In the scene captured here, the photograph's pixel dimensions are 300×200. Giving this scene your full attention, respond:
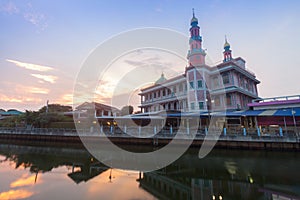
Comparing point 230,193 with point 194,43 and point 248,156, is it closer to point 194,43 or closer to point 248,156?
point 248,156

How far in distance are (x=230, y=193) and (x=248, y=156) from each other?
5.81 m

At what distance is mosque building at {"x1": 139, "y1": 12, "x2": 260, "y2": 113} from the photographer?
1658cm

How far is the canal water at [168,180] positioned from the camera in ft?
17.9

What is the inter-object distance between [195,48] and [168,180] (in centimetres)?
1648

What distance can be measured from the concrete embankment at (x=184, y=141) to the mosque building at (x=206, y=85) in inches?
185

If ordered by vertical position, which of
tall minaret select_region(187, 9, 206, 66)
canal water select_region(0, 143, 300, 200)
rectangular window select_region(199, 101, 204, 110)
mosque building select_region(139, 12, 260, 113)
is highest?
tall minaret select_region(187, 9, 206, 66)

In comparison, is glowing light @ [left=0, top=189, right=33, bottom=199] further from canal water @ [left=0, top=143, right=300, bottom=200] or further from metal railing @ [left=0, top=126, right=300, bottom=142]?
metal railing @ [left=0, top=126, right=300, bottom=142]

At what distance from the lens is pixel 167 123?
1720cm

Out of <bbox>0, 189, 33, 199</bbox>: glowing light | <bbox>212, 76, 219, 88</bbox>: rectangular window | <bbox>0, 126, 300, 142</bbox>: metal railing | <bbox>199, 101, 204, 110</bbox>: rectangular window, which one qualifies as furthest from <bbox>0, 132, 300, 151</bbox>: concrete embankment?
<bbox>0, 189, 33, 199</bbox>: glowing light

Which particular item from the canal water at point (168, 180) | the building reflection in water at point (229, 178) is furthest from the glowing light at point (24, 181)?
the building reflection in water at point (229, 178)

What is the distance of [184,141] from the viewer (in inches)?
518

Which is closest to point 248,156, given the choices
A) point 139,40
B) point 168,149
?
point 168,149

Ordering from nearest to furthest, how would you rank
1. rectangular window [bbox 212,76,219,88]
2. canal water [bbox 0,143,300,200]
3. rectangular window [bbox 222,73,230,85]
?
1. canal water [bbox 0,143,300,200]
2. rectangular window [bbox 222,73,230,85]
3. rectangular window [bbox 212,76,219,88]

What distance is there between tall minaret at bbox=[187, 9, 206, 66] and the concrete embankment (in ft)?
30.9
